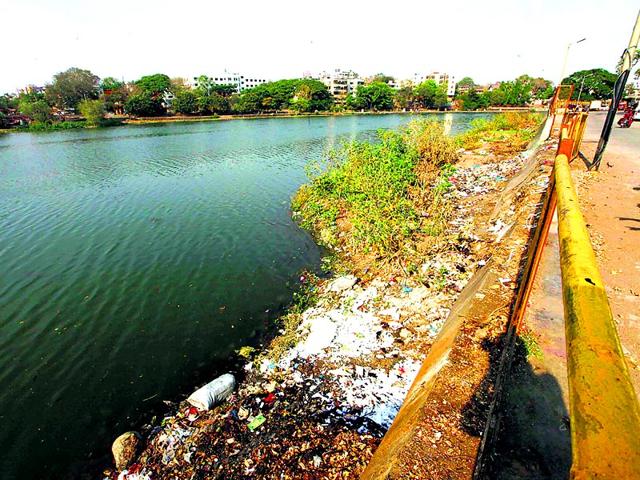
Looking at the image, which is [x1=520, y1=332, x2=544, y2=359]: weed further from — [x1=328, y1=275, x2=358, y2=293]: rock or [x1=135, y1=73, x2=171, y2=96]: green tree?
[x1=135, y1=73, x2=171, y2=96]: green tree

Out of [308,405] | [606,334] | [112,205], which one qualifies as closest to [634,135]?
[308,405]

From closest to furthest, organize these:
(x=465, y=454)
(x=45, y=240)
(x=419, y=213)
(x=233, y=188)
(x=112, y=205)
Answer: (x=465, y=454) → (x=419, y=213) → (x=45, y=240) → (x=112, y=205) → (x=233, y=188)

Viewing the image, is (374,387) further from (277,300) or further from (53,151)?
(53,151)

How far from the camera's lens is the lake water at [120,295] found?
4305 millimetres

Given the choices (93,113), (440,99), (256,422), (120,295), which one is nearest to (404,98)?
(440,99)

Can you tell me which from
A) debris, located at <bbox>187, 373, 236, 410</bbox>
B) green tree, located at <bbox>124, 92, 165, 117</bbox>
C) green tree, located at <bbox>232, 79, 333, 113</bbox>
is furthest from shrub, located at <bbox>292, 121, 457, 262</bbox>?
green tree, located at <bbox>232, 79, 333, 113</bbox>

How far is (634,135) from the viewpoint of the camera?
10922 millimetres

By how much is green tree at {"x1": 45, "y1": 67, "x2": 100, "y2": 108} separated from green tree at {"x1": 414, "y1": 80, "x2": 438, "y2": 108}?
64873 millimetres

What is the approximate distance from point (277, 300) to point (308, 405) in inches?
112

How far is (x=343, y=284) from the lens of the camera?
588 centimetres

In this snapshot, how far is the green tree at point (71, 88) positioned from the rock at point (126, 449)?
71.9 meters

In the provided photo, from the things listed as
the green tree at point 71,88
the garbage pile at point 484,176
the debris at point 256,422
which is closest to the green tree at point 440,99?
the green tree at point 71,88

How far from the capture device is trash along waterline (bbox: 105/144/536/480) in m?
3.14

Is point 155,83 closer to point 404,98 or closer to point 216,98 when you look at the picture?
point 216,98
